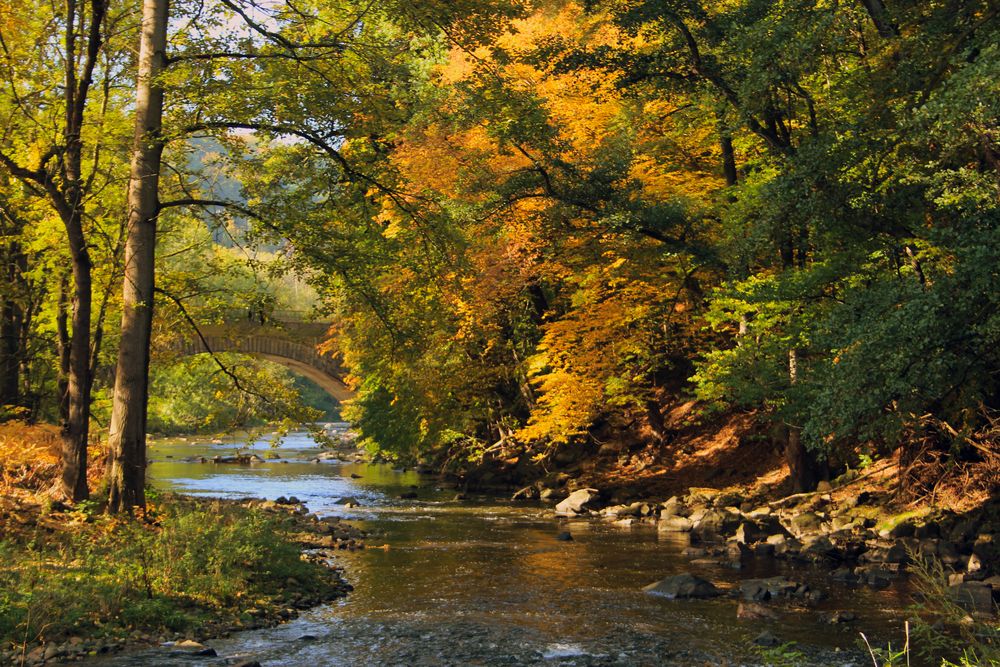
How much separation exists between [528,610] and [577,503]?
1058 cm

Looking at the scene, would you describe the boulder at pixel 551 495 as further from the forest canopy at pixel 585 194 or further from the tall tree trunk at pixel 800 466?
the tall tree trunk at pixel 800 466

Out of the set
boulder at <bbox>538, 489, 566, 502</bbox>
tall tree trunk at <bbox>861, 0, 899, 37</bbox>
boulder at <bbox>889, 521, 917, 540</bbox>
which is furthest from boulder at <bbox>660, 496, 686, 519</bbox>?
tall tree trunk at <bbox>861, 0, 899, 37</bbox>

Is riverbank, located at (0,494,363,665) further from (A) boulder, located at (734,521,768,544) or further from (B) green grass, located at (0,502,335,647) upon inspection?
(A) boulder, located at (734,521,768,544)

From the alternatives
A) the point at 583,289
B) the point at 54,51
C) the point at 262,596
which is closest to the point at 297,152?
the point at 54,51

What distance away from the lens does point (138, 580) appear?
10.2 meters

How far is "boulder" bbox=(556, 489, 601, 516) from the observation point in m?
22.4

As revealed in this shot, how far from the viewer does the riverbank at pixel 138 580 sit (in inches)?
348

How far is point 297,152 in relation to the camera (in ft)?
48.1

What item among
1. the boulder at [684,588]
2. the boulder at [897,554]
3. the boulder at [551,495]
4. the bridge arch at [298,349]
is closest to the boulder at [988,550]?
the boulder at [897,554]

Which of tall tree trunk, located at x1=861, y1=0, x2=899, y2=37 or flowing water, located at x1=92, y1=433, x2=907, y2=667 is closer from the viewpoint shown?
flowing water, located at x1=92, y1=433, x2=907, y2=667

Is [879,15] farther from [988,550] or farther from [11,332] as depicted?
[11,332]

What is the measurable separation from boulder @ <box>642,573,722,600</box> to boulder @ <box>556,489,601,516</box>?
883cm

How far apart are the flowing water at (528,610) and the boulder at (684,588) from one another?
210mm

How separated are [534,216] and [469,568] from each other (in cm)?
846
